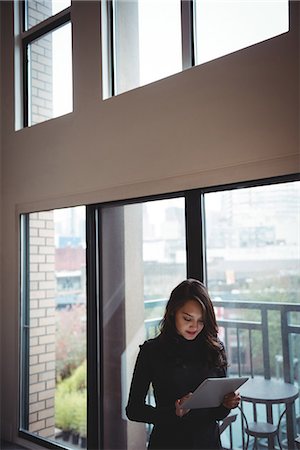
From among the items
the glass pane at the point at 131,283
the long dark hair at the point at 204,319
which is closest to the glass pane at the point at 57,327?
the glass pane at the point at 131,283

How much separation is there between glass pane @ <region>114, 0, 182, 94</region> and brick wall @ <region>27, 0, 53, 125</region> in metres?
0.87

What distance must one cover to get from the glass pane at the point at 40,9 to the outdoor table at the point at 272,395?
3.19m

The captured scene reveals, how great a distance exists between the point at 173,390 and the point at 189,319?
31cm

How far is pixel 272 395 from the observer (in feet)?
8.29

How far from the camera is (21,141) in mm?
4160

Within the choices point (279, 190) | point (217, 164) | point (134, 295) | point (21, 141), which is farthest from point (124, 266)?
point (21, 141)

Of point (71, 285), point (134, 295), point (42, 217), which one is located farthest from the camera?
point (42, 217)

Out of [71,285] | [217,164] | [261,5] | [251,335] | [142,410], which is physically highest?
[261,5]

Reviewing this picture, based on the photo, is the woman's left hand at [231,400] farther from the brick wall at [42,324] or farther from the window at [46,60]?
the window at [46,60]

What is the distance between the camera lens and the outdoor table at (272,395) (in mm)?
2451

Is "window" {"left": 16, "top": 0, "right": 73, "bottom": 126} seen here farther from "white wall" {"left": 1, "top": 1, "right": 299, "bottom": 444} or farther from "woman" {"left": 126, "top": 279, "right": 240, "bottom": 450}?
"woman" {"left": 126, "top": 279, "right": 240, "bottom": 450}

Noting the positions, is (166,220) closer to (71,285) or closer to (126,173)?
(126,173)

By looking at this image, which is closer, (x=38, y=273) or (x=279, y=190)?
(x=279, y=190)

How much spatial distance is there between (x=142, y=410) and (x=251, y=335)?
2.91 feet
